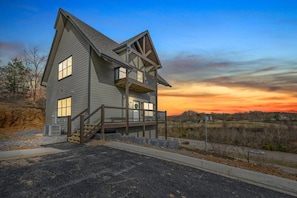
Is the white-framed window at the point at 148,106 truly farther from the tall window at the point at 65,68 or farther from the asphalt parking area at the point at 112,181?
the asphalt parking area at the point at 112,181

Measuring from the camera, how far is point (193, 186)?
330cm

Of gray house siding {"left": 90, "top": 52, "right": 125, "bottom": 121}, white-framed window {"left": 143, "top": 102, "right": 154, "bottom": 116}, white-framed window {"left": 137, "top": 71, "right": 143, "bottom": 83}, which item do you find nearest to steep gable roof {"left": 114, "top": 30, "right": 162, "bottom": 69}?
white-framed window {"left": 137, "top": 71, "right": 143, "bottom": 83}

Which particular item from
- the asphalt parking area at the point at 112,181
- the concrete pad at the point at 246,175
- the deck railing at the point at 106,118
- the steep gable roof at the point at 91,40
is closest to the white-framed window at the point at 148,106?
the deck railing at the point at 106,118

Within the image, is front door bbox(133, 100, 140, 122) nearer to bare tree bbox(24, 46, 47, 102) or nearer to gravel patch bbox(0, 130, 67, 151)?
gravel patch bbox(0, 130, 67, 151)

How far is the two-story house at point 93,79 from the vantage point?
34.7ft

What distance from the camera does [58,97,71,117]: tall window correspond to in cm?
1216

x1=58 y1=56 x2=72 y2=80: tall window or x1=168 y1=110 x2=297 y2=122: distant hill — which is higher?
x1=58 y1=56 x2=72 y2=80: tall window

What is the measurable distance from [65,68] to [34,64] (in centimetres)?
1977

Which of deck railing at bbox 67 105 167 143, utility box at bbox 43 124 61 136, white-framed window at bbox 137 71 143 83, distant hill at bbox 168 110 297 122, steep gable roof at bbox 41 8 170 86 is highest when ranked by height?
steep gable roof at bbox 41 8 170 86

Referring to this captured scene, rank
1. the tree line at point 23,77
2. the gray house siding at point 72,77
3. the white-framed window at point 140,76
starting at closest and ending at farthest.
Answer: the gray house siding at point 72,77 → the white-framed window at point 140,76 → the tree line at point 23,77

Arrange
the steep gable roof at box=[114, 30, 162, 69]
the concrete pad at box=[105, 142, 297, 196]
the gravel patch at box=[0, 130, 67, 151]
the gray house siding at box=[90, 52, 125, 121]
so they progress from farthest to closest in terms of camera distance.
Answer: the steep gable roof at box=[114, 30, 162, 69], the gray house siding at box=[90, 52, 125, 121], the gravel patch at box=[0, 130, 67, 151], the concrete pad at box=[105, 142, 297, 196]

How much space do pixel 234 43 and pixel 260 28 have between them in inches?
72.3

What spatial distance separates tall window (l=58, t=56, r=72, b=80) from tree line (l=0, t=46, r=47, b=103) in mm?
17873

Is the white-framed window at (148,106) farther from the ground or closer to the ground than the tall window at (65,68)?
closer to the ground
